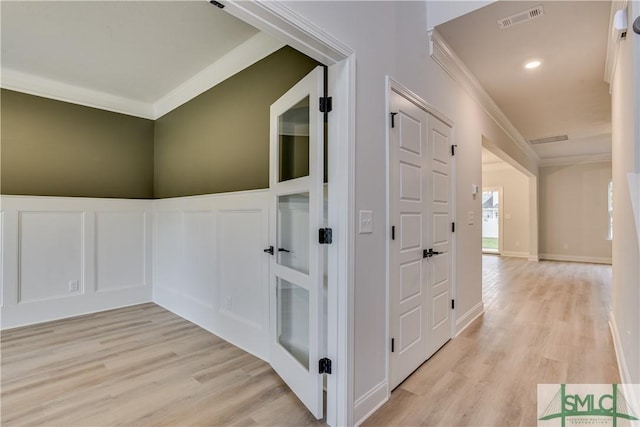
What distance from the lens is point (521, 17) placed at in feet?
8.02

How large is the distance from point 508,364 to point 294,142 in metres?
2.38

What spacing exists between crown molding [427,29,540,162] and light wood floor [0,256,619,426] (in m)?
2.56

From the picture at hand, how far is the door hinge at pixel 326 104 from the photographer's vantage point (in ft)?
5.90

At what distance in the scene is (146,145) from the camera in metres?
4.27

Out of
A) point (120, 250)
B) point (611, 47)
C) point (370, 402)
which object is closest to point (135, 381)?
point (370, 402)

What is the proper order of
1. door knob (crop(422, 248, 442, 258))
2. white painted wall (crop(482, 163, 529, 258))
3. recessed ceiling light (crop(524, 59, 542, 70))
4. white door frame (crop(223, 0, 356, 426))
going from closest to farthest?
white door frame (crop(223, 0, 356, 426))
door knob (crop(422, 248, 442, 258))
recessed ceiling light (crop(524, 59, 542, 70))
white painted wall (crop(482, 163, 529, 258))

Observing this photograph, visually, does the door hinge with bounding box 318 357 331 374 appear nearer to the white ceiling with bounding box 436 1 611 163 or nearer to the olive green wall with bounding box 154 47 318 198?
the olive green wall with bounding box 154 47 318 198

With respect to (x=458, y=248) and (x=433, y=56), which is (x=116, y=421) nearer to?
(x=458, y=248)

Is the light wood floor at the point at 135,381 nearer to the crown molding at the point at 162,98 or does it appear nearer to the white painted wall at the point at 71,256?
the white painted wall at the point at 71,256

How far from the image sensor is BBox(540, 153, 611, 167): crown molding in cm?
781

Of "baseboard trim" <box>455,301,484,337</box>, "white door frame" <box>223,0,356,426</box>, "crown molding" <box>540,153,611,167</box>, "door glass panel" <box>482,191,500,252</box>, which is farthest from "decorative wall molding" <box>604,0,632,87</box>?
→ "door glass panel" <box>482,191,500,252</box>

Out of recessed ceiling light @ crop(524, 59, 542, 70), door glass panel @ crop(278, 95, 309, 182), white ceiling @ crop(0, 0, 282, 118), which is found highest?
white ceiling @ crop(0, 0, 282, 118)

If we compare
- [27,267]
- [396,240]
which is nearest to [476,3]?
[396,240]

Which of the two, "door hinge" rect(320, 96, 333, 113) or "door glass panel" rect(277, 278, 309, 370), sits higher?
"door hinge" rect(320, 96, 333, 113)
